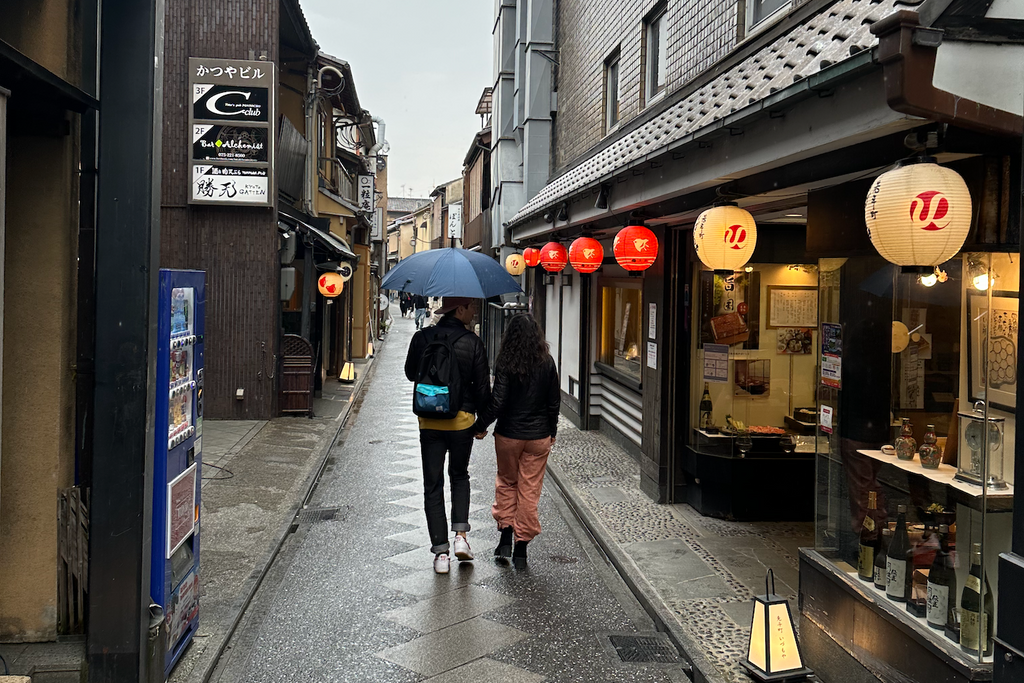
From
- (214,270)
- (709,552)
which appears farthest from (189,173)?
(709,552)

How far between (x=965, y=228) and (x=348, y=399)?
15421 mm

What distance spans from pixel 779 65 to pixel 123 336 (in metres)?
4.39

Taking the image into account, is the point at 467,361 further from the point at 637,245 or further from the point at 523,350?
the point at 637,245

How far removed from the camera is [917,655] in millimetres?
4078

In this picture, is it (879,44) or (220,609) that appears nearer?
(879,44)

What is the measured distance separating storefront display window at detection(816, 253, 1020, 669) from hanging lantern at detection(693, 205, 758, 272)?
609mm

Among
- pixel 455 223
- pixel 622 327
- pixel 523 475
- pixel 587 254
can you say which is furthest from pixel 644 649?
pixel 455 223

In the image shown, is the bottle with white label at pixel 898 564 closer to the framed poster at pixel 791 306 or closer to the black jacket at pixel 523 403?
the black jacket at pixel 523 403

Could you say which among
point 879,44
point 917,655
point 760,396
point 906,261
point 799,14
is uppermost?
point 799,14

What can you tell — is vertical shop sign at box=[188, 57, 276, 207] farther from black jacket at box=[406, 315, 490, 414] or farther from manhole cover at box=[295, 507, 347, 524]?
black jacket at box=[406, 315, 490, 414]

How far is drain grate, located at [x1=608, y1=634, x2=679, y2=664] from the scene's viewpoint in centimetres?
539

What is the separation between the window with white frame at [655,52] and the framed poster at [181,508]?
26.0 feet

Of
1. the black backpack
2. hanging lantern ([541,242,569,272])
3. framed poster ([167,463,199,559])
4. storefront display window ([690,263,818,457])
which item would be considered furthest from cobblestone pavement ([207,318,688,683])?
hanging lantern ([541,242,569,272])

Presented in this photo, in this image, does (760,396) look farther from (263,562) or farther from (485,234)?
(485,234)
